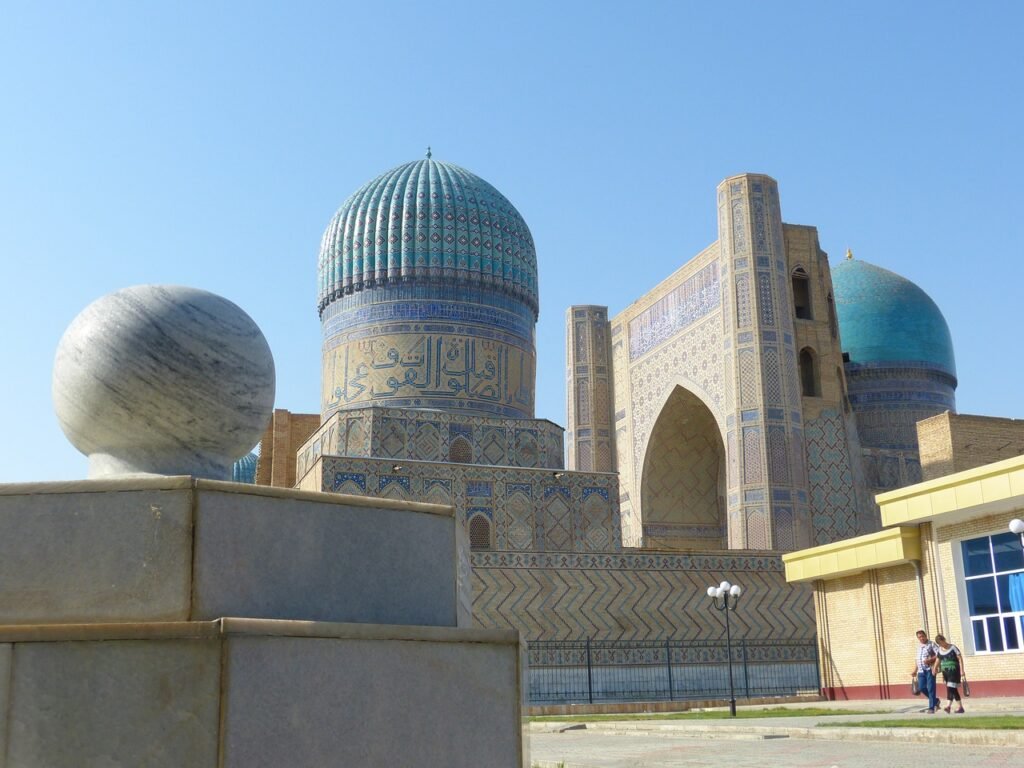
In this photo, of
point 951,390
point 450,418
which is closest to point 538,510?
point 450,418

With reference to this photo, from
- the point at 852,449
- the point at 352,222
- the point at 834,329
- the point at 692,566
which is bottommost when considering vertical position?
the point at 692,566

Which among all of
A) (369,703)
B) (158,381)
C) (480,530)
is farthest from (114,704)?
(480,530)

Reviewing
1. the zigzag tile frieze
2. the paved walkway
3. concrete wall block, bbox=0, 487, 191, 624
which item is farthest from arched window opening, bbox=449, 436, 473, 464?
concrete wall block, bbox=0, 487, 191, 624

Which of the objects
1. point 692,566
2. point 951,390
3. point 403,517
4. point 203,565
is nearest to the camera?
point 203,565

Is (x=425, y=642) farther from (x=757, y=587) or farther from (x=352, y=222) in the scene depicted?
(x=352, y=222)

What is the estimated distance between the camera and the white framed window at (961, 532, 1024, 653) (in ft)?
34.3

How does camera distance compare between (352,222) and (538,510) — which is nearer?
(538,510)

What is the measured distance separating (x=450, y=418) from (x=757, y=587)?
5369 mm

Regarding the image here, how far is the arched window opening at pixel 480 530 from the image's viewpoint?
675 inches

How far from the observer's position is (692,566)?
16.9 metres

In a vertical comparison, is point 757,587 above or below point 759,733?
above

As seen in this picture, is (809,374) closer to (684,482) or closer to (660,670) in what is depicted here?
(684,482)

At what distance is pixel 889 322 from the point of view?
2603 cm

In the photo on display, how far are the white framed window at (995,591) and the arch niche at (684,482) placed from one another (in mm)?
11180
